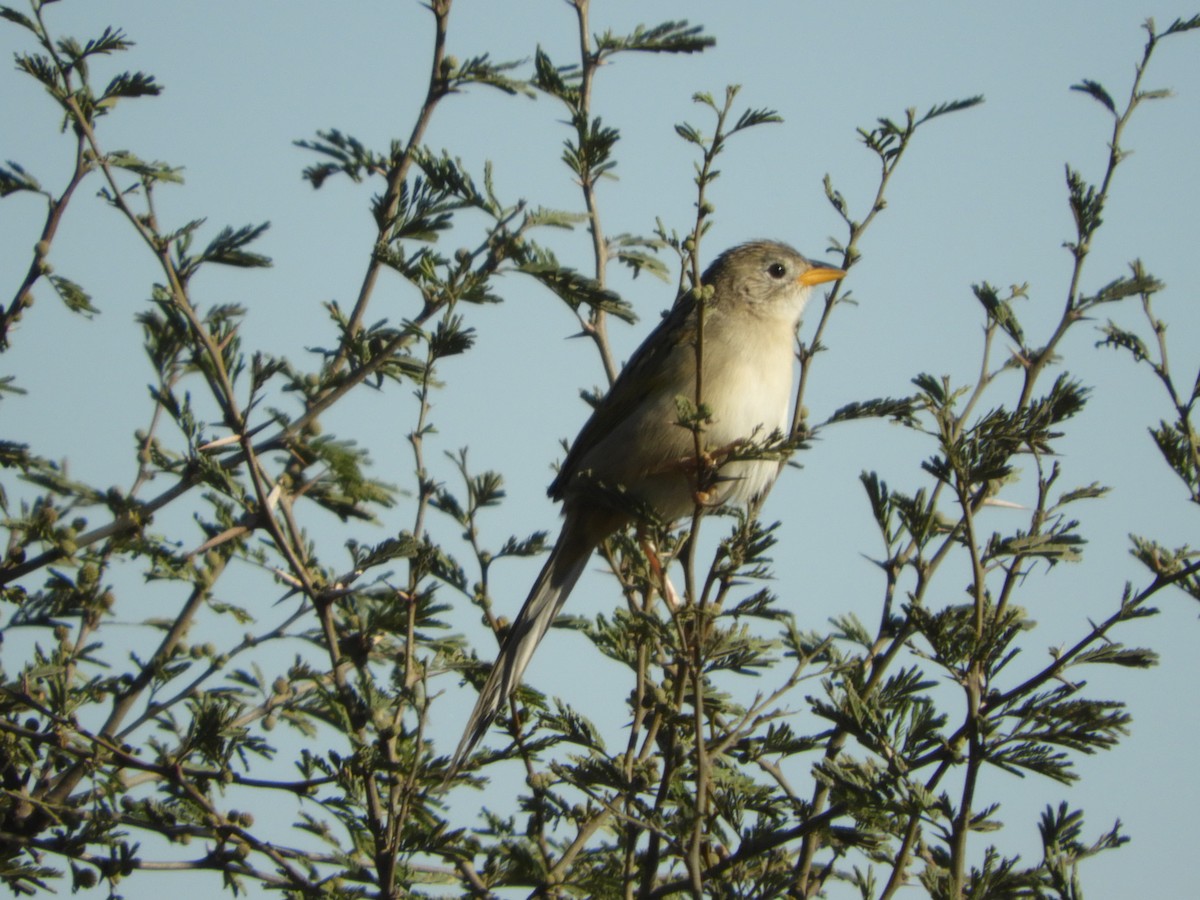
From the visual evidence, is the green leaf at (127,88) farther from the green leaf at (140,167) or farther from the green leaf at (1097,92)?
the green leaf at (1097,92)

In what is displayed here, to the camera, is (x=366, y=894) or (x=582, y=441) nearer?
(x=366, y=894)

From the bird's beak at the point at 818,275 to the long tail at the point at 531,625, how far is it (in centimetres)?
192

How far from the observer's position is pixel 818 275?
21.6 feet

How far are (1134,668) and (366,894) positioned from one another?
6.99ft

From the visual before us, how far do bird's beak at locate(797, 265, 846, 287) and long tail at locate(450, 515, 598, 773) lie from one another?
192 cm

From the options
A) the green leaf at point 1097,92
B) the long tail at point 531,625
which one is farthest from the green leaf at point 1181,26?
the long tail at point 531,625

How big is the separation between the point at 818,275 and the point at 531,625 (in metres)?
2.70

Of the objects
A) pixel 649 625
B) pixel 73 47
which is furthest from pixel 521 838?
pixel 73 47

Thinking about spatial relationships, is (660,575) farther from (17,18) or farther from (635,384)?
(17,18)

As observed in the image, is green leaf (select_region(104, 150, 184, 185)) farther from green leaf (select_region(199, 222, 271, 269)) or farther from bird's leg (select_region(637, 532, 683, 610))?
bird's leg (select_region(637, 532, 683, 610))

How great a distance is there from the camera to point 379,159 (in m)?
4.48

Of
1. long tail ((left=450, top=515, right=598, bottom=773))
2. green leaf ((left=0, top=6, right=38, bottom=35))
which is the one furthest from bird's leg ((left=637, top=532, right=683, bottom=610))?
green leaf ((left=0, top=6, right=38, bottom=35))

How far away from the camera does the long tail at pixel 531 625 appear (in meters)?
4.16

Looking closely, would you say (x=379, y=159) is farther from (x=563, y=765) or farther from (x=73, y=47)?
(x=563, y=765)
